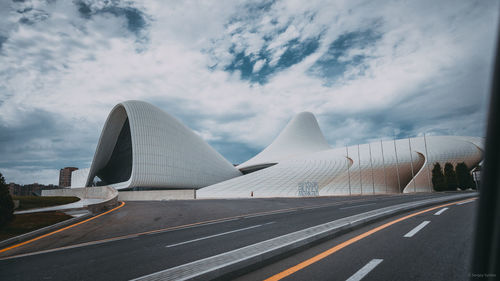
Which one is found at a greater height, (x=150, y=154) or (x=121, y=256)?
(x=150, y=154)

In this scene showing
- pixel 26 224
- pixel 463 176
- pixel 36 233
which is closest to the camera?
pixel 36 233

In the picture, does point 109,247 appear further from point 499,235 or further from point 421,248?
point 499,235

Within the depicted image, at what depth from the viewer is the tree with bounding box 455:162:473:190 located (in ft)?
121

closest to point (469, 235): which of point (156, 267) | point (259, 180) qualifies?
point (156, 267)

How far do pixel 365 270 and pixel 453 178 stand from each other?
1621 inches

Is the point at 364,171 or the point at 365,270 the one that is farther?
the point at 364,171

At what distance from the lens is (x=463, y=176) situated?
121 ft

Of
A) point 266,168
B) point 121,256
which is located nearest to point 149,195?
point 266,168

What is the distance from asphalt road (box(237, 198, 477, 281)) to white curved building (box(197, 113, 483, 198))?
3228 centimetres

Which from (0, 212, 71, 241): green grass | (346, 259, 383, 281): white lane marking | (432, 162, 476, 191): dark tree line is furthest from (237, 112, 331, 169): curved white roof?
(346, 259, 383, 281): white lane marking

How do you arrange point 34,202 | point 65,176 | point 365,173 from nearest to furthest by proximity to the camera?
1. point 34,202
2. point 365,173
3. point 65,176

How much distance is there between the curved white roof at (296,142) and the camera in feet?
218

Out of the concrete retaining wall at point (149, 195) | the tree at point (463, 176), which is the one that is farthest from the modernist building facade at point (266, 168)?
the concrete retaining wall at point (149, 195)

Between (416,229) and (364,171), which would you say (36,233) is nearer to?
(416,229)
